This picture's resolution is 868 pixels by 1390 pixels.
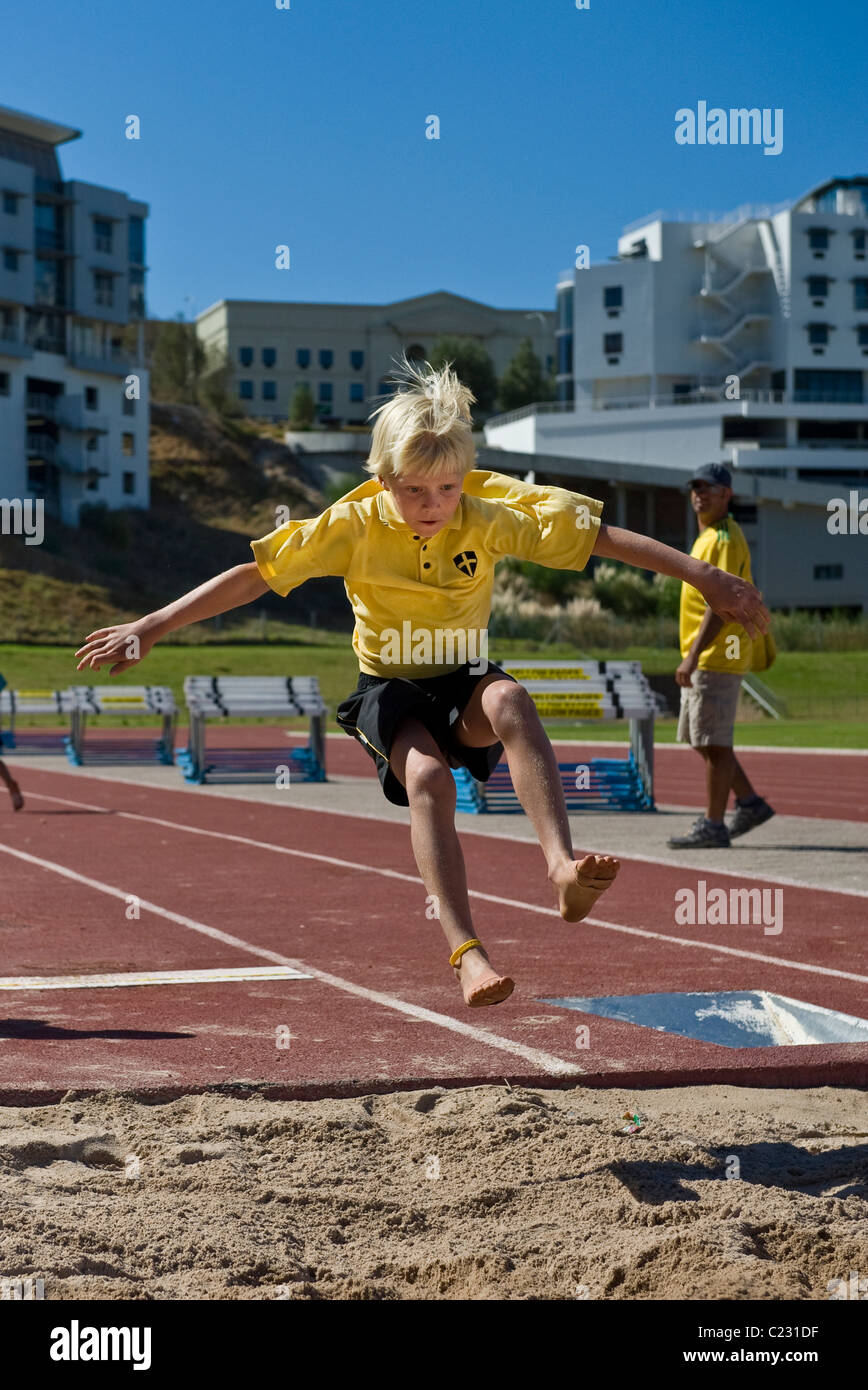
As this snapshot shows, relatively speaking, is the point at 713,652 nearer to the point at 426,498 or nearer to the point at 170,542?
the point at 426,498

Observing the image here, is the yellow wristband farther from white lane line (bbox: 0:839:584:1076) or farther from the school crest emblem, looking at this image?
the school crest emblem

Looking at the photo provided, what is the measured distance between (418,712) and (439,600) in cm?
35

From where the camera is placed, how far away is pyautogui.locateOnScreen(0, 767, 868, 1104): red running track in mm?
5133

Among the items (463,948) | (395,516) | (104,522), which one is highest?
(104,522)

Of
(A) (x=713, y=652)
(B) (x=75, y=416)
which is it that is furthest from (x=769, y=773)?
(B) (x=75, y=416)

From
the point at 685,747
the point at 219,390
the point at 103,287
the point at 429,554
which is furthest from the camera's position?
the point at 219,390

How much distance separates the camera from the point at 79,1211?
146 inches

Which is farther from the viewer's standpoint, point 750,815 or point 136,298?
point 136,298

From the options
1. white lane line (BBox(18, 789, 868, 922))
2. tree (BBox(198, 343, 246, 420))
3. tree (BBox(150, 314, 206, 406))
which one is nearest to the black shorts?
white lane line (BBox(18, 789, 868, 922))

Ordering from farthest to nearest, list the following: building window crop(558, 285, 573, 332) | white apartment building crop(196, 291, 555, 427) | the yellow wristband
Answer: white apartment building crop(196, 291, 555, 427), building window crop(558, 285, 573, 332), the yellow wristband

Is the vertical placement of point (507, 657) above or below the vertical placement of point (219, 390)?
below

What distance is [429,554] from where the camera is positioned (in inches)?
185

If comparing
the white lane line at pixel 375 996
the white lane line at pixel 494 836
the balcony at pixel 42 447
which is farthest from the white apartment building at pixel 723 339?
the white lane line at pixel 375 996
